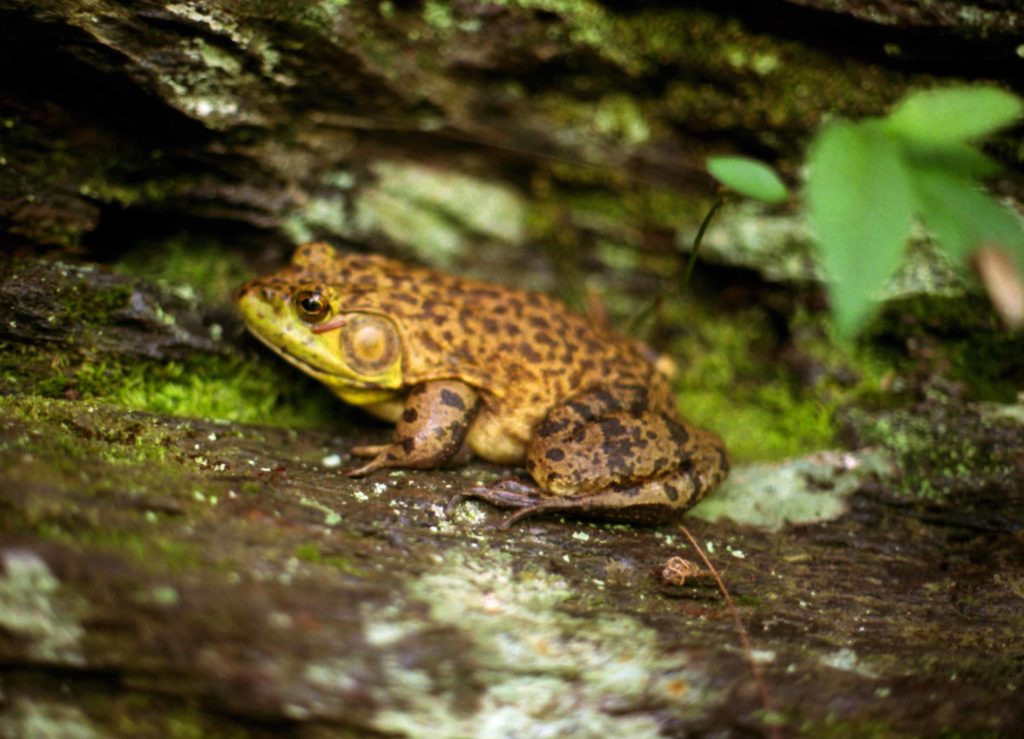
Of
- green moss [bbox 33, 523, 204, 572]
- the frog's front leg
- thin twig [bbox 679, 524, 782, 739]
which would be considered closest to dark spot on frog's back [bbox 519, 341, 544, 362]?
the frog's front leg

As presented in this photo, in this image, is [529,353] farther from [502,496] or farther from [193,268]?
[193,268]

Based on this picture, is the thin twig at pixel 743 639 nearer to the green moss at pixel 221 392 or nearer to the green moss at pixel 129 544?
the green moss at pixel 129 544

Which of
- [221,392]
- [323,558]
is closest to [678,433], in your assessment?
[323,558]

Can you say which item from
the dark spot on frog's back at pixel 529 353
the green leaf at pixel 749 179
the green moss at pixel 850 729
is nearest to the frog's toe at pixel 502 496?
the dark spot on frog's back at pixel 529 353

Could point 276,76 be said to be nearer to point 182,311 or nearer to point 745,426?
point 182,311

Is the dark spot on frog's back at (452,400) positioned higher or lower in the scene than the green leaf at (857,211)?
lower
